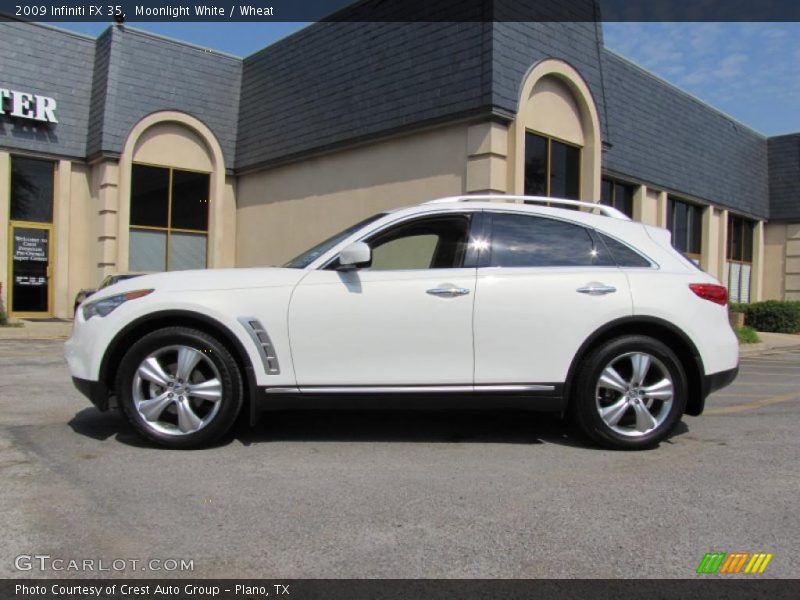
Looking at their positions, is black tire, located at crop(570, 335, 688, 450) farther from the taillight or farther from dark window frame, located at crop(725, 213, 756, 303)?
dark window frame, located at crop(725, 213, 756, 303)

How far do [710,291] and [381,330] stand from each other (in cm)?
242

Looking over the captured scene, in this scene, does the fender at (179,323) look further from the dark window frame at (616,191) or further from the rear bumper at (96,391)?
the dark window frame at (616,191)

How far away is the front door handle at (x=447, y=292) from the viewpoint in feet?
14.9

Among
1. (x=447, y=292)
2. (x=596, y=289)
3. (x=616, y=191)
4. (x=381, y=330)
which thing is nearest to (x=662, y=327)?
(x=596, y=289)

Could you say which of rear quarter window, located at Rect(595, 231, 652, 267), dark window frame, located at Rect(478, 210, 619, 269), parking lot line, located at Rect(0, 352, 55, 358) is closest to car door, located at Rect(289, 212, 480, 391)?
dark window frame, located at Rect(478, 210, 619, 269)

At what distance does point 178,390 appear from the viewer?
449 cm

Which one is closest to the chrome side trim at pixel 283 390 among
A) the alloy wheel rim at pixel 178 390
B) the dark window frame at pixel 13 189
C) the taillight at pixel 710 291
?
the alloy wheel rim at pixel 178 390

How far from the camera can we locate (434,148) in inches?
508

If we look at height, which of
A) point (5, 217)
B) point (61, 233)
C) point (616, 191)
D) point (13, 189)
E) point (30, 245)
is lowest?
point (30, 245)

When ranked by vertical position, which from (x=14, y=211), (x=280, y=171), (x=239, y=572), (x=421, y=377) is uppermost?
(x=280, y=171)

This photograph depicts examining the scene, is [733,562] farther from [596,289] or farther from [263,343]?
[263,343]

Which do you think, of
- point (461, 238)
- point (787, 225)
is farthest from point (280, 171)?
point (787, 225)

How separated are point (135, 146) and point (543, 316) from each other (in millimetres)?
15421

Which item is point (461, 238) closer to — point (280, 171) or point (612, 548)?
point (612, 548)
